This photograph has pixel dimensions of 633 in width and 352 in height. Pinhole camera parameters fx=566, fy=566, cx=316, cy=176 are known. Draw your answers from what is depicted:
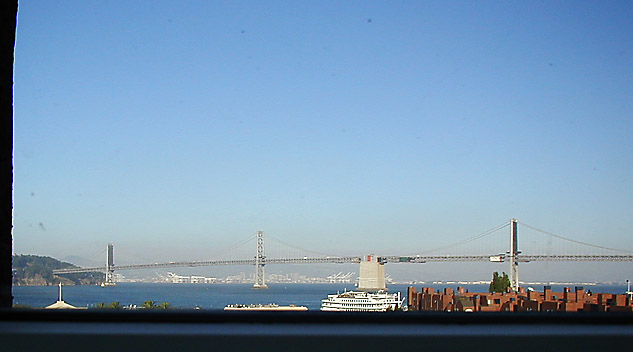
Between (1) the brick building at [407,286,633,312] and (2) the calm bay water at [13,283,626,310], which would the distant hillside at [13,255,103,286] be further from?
(1) the brick building at [407,286,633,312]

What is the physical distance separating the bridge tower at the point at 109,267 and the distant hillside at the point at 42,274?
2cm

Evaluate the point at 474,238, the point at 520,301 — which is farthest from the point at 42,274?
the point at 474,238

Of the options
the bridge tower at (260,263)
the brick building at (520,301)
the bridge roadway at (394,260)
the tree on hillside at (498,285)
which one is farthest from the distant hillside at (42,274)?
the tree on hillside at (498,285)

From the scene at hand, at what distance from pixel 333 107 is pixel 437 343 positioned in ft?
4.03

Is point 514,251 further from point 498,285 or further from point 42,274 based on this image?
point 42,274

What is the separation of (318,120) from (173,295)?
2.70ft

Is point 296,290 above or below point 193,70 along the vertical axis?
below

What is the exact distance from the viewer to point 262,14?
1.88 metres

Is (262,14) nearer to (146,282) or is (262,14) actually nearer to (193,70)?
(193,70)

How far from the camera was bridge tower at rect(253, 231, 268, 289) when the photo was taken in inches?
79.3

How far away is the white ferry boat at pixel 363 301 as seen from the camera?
129 cm

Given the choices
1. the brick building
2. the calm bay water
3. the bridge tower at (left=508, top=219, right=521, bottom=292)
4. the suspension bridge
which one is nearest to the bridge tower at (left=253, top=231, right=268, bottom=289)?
the suspension bridge

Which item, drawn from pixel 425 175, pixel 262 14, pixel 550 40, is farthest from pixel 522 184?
pixel 262 14

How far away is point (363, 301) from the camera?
1375 millimetres
